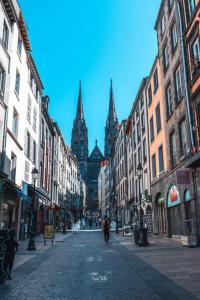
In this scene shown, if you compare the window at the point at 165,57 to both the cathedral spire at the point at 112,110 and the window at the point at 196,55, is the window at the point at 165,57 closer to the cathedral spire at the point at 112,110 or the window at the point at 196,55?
the window at the point at 196,55

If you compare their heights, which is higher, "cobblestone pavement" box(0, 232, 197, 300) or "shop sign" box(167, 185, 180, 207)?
"shop sign" box(167, 185, 180, 207)

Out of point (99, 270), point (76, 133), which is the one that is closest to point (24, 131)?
point (99, 270)

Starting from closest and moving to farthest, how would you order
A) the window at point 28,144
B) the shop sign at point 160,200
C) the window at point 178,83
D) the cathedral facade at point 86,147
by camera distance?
the window at point 178,83 < the shop sign at point 160,200 < the window at point 28,144 < the cathedral facade at point 86,147

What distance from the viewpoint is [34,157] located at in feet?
98.5

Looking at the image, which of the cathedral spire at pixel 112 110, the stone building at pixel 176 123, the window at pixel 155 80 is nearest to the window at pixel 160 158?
the stone building at pixel 176 123

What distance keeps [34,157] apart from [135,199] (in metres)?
15.9

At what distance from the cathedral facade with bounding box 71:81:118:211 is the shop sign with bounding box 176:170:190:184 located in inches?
4672

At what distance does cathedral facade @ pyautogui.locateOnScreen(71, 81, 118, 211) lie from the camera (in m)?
142

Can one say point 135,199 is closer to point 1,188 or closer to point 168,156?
point 168,156

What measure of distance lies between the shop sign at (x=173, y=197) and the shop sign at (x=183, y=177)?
3493mm

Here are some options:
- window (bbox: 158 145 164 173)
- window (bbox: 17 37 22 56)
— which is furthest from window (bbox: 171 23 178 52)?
window (bbox: 17 37 22 56)

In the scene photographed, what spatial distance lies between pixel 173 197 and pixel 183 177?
4967 mm

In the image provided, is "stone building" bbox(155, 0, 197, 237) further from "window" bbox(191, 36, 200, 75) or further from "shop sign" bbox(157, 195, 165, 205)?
"shop sign" bbox(157, 195, 165, 205)

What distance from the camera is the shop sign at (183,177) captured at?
17203mm
